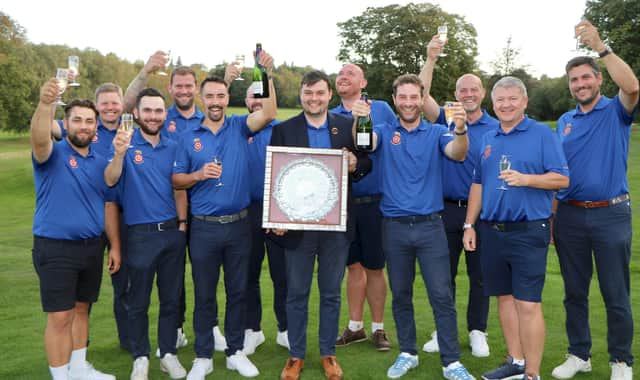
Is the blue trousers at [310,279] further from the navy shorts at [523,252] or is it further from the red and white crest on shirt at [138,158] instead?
the red and white crest on shirt at [138,158]

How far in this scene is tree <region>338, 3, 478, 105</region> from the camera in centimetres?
5369

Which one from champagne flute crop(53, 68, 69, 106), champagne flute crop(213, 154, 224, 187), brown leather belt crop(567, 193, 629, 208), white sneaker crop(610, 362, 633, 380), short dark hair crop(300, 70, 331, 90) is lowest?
white sneaker crop(610, 362, 633, 380)

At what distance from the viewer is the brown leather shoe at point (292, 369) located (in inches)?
235

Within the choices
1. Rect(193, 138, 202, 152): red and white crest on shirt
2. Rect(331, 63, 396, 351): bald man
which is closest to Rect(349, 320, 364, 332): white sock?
Rect(331, 63, 396, 351): bald man

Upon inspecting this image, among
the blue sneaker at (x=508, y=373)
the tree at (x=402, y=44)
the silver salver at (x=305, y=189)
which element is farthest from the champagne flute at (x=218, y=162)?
the tree at (x=402, y=44)

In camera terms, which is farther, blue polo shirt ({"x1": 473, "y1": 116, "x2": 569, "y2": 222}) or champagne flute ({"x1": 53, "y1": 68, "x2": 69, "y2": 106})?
blue polo shirt ({"x1": 473, "y1": 116, "x2": 569, "y2": 222})

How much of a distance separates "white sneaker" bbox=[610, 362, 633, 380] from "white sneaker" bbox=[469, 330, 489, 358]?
1.30 m

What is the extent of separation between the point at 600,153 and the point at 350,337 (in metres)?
3.39

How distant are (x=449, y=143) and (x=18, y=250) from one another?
11242 mm

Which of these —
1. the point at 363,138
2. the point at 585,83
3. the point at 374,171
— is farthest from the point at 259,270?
the point at 585,83

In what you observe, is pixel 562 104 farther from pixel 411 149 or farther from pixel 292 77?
pixel 411 149

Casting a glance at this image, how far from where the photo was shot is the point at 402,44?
181 feet

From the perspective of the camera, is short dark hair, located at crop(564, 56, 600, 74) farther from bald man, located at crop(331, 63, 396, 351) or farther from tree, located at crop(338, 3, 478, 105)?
tree, located at crop(338, 3, 478, 105)

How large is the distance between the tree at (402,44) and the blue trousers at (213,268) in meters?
47.4
